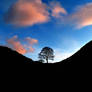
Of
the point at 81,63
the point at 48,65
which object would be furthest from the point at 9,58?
the point at 81,63

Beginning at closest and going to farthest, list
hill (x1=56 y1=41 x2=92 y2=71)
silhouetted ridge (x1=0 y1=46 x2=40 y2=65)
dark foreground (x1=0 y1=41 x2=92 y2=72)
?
hill (x1=56 y1=41 x2=92 y2=71)
dark foreground (x1=0 y1=41 x2=92 y2=72)
silhouetted ridge (x1=0 y1=46 x2=40 y2=65)

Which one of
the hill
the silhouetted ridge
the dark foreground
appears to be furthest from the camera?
the silhouetted ridge

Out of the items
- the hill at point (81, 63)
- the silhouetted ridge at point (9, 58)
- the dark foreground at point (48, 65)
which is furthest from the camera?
the silhouetted ridge at point (9, 58)

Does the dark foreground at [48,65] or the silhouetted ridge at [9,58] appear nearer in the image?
the dark foreground at [48,65]

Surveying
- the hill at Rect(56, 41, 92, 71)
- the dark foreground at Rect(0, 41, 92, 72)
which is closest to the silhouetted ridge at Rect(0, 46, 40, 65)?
the dark foreground at Rect(0, 41, 92, 72)

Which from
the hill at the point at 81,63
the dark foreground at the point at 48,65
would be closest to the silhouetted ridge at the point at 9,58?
the dark foreground at the point at 48,65

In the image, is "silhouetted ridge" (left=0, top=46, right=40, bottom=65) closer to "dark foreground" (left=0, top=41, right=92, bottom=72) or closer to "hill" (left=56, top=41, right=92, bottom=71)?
"dark foreground" (left=0, top=41, right=92, bottom=72)

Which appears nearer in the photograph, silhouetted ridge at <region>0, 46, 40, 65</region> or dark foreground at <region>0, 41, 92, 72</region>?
dark foreground at <region>0, 41, 92, 72</region>

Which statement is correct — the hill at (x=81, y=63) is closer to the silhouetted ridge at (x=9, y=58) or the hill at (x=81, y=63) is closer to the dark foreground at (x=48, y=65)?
the dark foreground at (x=48, y=65)

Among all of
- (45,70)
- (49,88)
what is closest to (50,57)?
(45,70)

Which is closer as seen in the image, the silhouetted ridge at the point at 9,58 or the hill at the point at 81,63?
the hill at the point at 81,63

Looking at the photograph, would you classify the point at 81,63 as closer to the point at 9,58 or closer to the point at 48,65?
the point at 48,65

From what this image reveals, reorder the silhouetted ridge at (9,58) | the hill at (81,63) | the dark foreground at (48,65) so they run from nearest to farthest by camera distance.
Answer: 1. the hill at (81,63)
2. the dark foreground at (48,65)
3. the silhouetted ridge at (9,58)

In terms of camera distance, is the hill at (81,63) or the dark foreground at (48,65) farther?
the dark foreground at (48,65)
